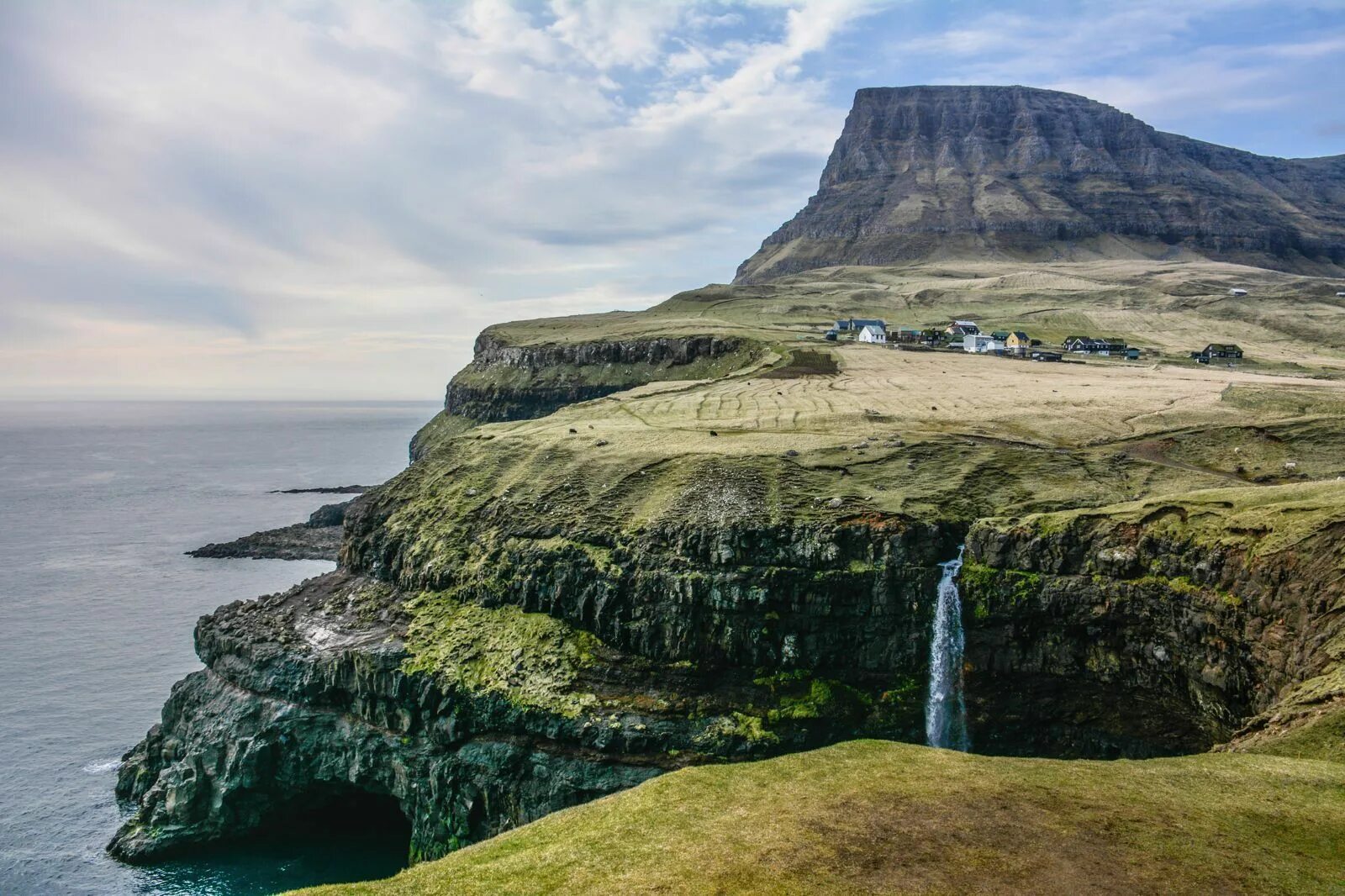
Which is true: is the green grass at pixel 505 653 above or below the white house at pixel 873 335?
below

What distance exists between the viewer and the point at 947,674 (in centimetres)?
5216

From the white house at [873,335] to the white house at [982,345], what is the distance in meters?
14.7

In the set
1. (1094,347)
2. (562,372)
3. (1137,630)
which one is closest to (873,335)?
(1094,347)

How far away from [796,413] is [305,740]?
5158 centimetres

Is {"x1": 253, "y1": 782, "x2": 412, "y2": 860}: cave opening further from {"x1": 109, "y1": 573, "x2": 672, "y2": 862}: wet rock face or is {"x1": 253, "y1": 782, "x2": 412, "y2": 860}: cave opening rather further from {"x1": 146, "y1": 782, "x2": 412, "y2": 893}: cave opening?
{"x1": 109, "y1": 573, "x2": 672, "y2": 862}: wet rock face

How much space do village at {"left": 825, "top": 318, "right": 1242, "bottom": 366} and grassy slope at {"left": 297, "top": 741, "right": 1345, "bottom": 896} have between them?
11311 centimetres

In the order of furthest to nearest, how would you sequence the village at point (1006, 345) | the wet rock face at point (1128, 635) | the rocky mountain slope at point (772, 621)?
1. the village at point (1006, 345)
2. the rocky mountain slope at point (772, 621)
3. the wet rock face at point (1128, 635)

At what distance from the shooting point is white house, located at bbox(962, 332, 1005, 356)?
14850cm

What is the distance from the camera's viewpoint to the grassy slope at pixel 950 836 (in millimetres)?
22531

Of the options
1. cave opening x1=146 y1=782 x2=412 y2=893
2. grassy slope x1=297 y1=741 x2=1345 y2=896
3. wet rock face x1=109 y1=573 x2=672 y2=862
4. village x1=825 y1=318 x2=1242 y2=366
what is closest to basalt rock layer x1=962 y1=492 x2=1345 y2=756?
grassy slope x1=297 y1=741 x2=1345 y2=896

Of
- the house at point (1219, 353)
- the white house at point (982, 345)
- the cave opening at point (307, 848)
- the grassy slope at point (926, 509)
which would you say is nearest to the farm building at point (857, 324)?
the white house at point (982, 345)

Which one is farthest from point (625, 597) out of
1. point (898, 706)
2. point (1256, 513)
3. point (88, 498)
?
point (88, 498)

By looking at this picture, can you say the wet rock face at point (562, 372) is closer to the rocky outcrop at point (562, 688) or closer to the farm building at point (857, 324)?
the farm building at point (857, 324)

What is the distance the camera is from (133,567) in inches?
4628
